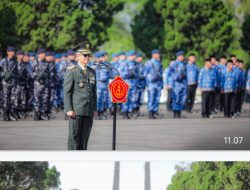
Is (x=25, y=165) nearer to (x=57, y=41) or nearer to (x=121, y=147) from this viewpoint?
(x=57, y=41)

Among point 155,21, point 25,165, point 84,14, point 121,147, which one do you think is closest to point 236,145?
point 121,147

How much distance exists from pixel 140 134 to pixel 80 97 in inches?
163

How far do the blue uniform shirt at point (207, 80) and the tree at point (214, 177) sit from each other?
80.0 inches

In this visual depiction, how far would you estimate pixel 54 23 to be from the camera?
19.4 m

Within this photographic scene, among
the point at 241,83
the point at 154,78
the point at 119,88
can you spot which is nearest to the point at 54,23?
the point at 154,78

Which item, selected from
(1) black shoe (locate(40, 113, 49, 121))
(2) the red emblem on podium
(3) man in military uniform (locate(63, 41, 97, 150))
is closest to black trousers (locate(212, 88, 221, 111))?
(1) black shoe (locate(40, 113, 49, 121))

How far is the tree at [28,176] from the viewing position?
22634 mm

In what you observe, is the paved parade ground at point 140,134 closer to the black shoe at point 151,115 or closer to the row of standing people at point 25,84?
the black shoe at point 151,115

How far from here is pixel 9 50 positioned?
60.2ft

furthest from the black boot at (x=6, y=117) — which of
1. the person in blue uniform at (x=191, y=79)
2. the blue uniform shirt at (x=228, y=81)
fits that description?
the blue uniform shirt at (x=228, y=81)

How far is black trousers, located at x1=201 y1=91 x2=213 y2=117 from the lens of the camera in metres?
20.0

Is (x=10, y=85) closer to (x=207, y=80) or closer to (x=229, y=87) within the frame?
(x=207, y=80)

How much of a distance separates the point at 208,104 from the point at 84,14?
254cm

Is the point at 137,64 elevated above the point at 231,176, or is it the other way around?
the point at 137,64
